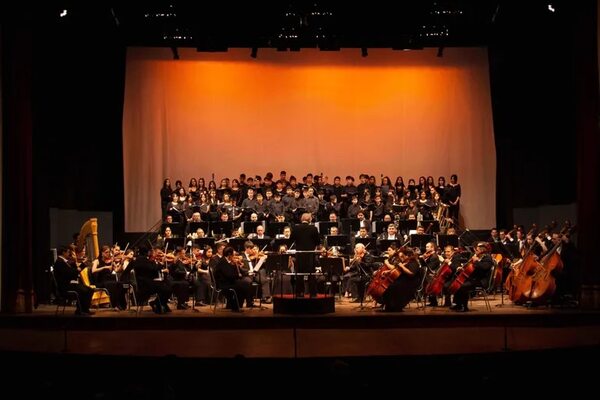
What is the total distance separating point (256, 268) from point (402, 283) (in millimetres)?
2382

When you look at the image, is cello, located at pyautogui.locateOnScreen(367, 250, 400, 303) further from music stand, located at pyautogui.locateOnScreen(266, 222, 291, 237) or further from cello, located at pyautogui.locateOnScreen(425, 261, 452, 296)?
music stand, located at pyautogui.locateOnScreen(266, 222, 291, 237)

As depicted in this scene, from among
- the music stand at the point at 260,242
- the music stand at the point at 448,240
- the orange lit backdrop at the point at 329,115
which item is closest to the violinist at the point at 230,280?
the music stand at the point at 260,242

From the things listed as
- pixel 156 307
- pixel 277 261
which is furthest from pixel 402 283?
pixel 156 307

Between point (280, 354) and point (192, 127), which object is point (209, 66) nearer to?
point (192, 127)

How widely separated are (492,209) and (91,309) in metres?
10.1

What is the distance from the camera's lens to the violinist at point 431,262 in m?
11.7

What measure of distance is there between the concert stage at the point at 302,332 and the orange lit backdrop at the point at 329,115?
7154 millimetres

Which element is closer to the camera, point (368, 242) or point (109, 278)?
point (109, 278)

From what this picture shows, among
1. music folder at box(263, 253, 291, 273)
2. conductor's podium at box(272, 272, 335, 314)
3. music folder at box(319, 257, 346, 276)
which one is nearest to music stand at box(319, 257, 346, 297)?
music folder at box(319, 257, 346, 276)

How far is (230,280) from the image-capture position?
11.3 meters

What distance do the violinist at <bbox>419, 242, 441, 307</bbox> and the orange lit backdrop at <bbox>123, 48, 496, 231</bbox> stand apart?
6.66 metres

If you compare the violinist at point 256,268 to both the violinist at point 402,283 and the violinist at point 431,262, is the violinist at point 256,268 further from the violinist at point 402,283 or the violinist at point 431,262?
the violinist at point 431,262

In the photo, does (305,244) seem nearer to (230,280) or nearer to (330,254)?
(230,280)

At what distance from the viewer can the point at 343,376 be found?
4.09 m
